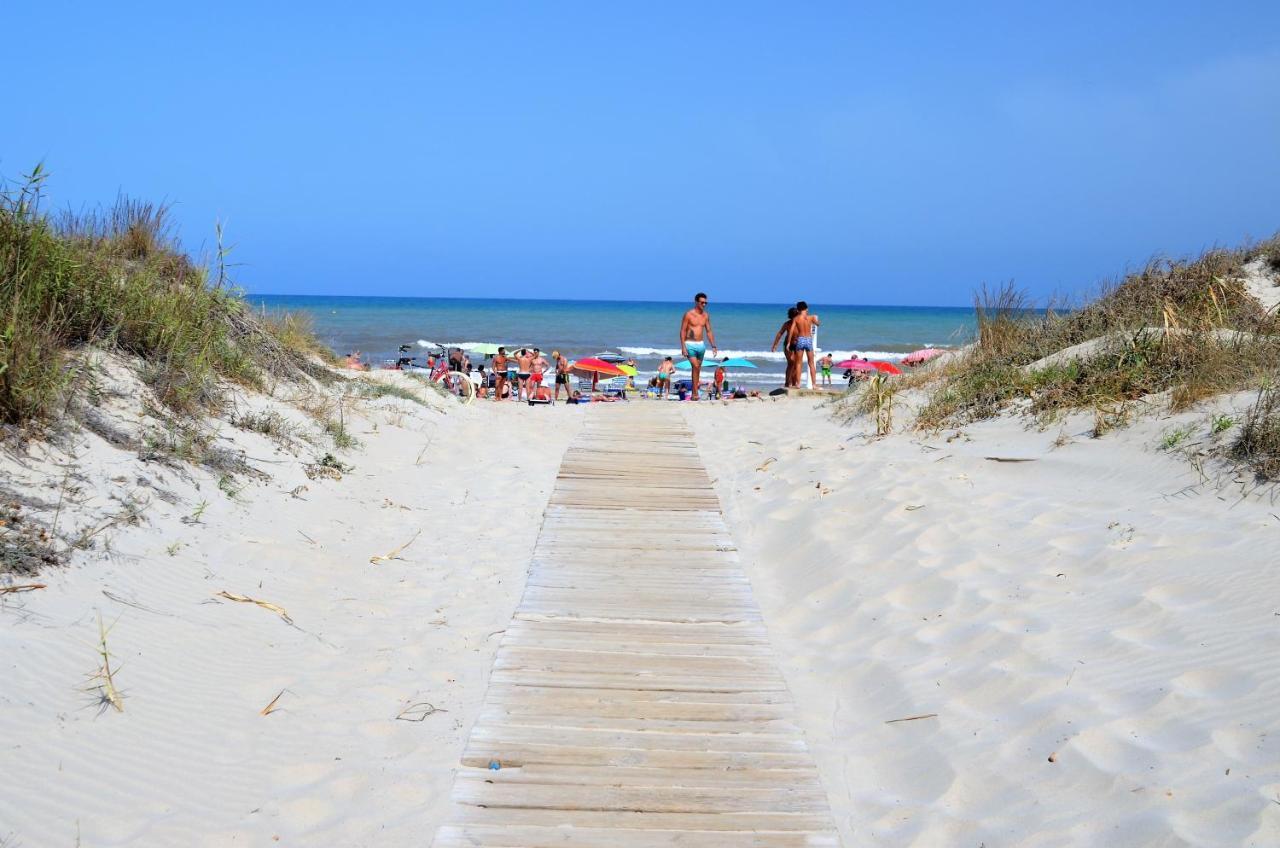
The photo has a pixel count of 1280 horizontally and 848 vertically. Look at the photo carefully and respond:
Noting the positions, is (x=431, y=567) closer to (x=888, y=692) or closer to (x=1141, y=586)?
(x=888, y=692)

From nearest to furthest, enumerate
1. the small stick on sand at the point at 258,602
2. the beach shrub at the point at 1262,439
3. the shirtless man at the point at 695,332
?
the small stick on sand at the point at 258,602 → the beach shrub at the point at 1262,439 → the shirtless man at the point at 695,332

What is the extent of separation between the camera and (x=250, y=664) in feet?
12.8

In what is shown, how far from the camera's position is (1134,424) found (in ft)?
20.4

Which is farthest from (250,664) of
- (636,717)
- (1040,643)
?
(1040,643)

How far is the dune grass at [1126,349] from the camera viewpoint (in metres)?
6.53

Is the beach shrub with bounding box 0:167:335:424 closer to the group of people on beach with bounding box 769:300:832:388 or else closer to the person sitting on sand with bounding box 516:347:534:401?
the person sitting on sand with bounding box 516:347:534:401

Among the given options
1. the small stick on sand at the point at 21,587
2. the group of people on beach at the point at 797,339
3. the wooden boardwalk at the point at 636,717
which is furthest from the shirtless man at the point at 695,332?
the small stick on sand at the point at 21,587

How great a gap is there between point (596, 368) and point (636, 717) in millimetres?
15965

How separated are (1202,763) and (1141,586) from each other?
4.72ft

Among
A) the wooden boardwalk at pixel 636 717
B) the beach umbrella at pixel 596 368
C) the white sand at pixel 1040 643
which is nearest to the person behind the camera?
the white sand at pixel 1040 643

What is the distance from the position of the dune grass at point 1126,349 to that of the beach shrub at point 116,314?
5.96 m

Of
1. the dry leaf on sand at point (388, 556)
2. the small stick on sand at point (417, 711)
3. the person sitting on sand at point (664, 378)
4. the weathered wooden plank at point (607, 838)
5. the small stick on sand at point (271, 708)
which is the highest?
the person sitting on sand at point (664, 378)

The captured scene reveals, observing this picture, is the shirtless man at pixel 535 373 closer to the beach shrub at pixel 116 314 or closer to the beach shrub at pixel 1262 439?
the beach shrub at pixel 116 314

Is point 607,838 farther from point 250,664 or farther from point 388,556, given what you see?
Result: point 388,556
